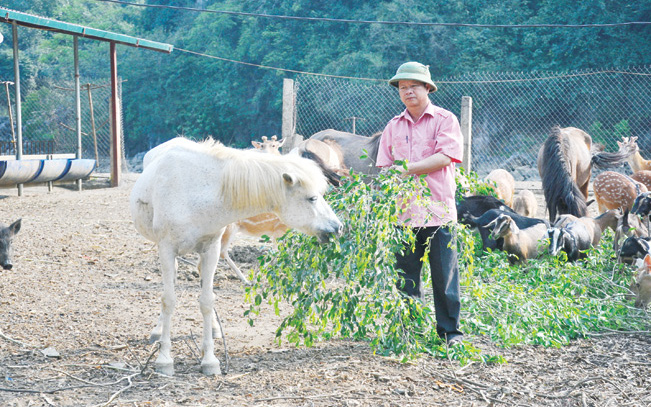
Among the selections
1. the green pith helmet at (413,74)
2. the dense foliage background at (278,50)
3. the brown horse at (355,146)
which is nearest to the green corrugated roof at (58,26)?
the brown horse at (355,146)

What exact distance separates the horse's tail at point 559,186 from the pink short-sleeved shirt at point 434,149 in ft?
16.1

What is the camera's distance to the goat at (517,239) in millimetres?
6559

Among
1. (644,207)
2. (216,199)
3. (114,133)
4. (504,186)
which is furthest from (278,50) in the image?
(216,199)

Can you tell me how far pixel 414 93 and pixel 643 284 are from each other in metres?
A: 2.68

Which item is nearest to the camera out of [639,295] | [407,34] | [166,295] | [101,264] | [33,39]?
[166,295]

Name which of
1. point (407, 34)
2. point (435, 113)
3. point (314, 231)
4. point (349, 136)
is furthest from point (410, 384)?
point (407, 34)

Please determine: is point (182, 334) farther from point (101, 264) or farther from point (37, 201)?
point (37, 201)

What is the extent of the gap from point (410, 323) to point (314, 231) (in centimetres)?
96

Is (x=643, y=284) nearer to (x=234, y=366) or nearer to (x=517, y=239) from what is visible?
(x=517, y=239)

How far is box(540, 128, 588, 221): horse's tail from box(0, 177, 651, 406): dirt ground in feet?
13.1

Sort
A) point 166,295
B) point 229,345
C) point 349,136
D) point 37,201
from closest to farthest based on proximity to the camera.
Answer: point 166,295
point 229,345
point 349,136
point 37,201

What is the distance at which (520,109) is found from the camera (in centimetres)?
2339

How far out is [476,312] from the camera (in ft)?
16.5

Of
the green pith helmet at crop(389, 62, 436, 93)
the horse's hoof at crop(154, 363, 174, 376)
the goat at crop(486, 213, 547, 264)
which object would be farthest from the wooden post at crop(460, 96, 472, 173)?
the horse's hoof at crop(154, 363, 174, 376)
